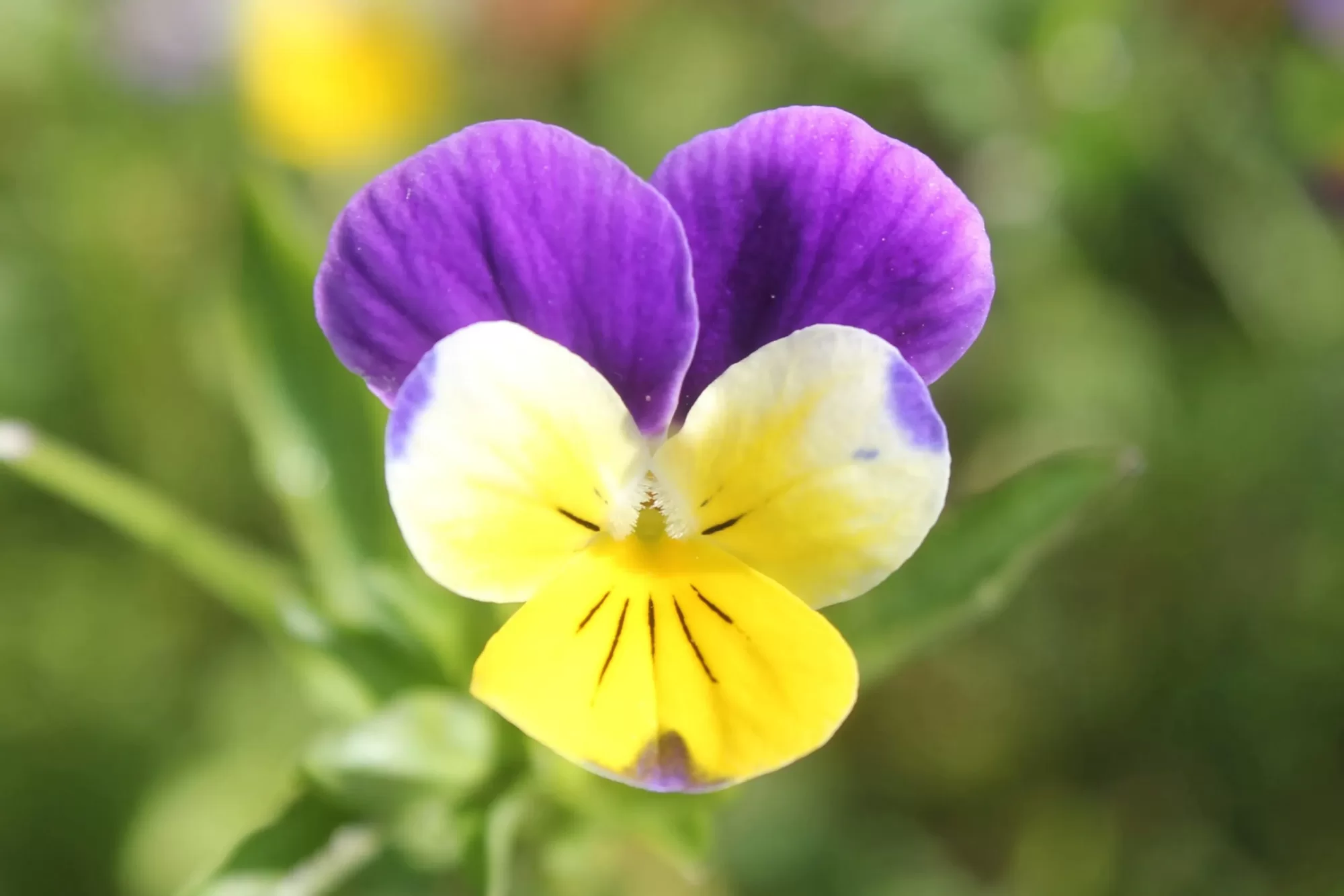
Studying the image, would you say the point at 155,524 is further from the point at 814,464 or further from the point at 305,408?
the point at 814,464

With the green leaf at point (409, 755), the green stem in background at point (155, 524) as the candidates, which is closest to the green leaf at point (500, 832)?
the green leaf at point (409, 755)

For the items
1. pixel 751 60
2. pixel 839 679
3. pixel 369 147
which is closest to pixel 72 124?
pixel 369 147

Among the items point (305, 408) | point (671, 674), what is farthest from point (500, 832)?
point (305, 408)

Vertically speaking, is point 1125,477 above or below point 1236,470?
above

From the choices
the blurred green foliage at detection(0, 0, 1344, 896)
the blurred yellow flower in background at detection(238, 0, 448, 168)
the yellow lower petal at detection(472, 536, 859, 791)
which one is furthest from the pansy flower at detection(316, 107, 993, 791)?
the blurred yellow flower in background at detection(238, 0, 448, 168)

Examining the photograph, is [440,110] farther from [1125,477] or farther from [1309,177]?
[1125,477]

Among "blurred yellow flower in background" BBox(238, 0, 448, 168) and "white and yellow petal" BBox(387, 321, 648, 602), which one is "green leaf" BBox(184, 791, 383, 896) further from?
"blurred yellow flower in background" BBox(238, 0, 448, 168)
